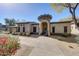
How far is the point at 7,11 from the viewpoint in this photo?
8.95 ft

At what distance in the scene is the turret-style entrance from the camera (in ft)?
8.97

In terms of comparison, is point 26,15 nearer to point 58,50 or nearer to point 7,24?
point 7,24

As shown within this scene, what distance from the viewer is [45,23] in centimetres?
274

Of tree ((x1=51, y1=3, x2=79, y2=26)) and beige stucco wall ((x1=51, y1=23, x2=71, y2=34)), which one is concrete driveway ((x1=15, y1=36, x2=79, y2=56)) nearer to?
beige stucco wall ((x1=51, y1=23, x2=71, y2=34))

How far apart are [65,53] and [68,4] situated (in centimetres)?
77

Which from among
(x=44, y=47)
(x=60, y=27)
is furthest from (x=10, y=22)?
(x=60, y=27)

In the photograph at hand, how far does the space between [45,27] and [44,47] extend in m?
0.32

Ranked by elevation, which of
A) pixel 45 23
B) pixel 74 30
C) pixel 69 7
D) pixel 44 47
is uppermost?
pixel 69 7

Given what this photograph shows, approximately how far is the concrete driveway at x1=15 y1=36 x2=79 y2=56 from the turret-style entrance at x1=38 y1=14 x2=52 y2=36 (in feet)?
0.32

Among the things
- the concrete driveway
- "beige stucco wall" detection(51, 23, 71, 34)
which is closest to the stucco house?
"beige stucco wall" detection(51, 23, 71, 34)

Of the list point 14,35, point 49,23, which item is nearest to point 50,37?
point 49,23

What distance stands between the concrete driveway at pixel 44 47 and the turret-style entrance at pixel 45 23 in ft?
0.32

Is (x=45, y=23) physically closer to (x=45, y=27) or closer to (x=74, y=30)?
(x=45, y=27)

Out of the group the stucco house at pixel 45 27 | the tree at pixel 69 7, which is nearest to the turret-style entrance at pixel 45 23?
the stucco house at pixel 45 27
